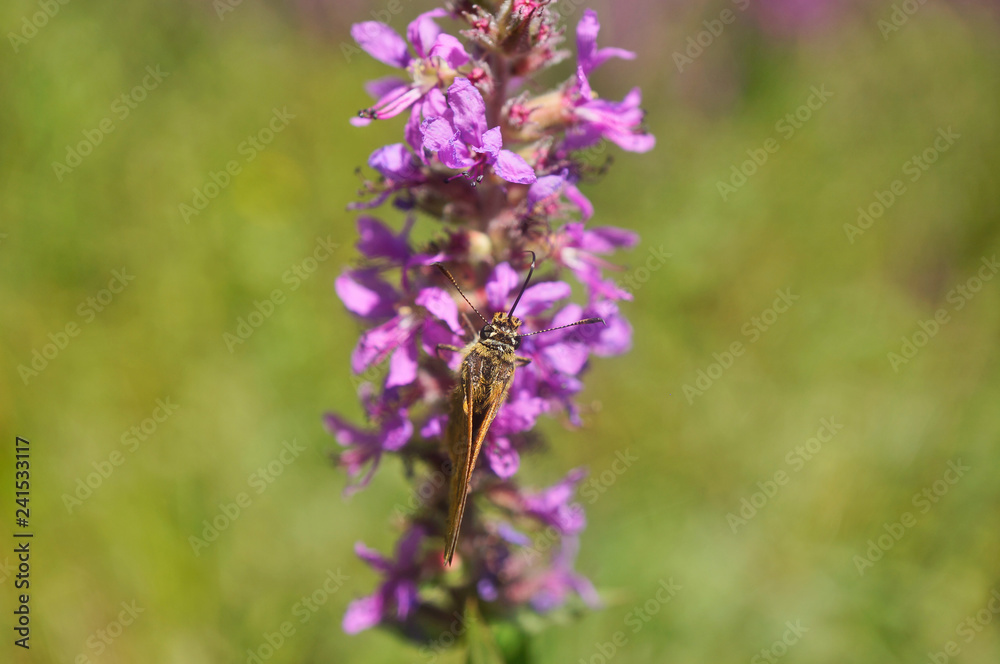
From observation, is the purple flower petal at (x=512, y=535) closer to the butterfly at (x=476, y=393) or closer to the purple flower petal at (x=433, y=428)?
the butterfly at (x=476, y=393)

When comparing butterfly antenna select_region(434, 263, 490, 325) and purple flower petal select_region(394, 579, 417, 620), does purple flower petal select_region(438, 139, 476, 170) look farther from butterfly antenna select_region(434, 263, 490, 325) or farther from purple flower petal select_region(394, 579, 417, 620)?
purple flower petal select_region(394, 579, 417, 620)

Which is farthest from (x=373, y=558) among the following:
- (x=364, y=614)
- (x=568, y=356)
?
(x=568, y=356)

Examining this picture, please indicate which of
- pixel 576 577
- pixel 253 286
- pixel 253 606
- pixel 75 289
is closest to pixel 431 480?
pixel 576 577

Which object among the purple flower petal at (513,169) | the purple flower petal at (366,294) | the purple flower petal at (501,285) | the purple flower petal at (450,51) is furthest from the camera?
the purple flower petal at (366,294)

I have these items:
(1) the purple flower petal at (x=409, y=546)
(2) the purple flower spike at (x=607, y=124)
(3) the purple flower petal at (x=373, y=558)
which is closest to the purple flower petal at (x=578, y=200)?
(2) the purple flower spike at (x=607, y=124)

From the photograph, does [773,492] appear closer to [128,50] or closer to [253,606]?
[253,606]

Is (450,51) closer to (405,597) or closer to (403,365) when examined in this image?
(403,365)
